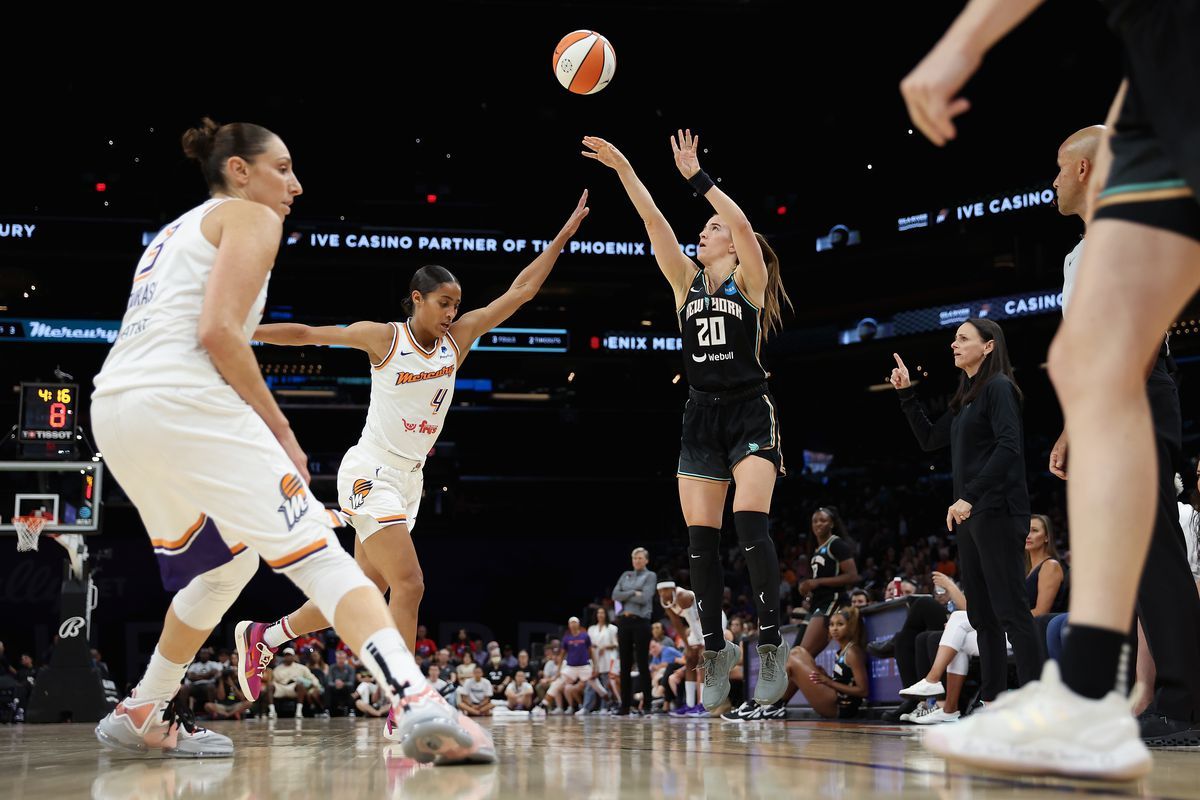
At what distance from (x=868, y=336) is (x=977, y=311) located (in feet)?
8.65

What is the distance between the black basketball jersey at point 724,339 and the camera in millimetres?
5445

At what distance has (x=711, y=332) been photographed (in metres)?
5.48

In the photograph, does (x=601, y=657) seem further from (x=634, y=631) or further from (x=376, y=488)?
(x=376, y=488)

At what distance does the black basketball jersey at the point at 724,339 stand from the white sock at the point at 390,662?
3.14m

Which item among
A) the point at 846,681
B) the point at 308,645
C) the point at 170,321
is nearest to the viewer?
the point at 170,321

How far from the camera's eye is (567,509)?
1041 inches

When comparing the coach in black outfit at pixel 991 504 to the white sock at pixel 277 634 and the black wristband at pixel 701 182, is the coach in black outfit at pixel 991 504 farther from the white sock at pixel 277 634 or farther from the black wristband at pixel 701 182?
the white sock at pixel 277 634

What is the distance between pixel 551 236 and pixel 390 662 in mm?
22413

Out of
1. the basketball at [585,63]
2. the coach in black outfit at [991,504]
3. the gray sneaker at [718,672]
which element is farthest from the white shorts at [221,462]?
the basketball at [585,63]

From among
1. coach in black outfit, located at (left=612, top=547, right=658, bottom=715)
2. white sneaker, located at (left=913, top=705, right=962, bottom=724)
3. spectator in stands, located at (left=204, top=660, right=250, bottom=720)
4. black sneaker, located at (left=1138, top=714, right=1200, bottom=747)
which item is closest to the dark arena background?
spectator in stands, located at (left=204, top=660, right=250, bottom=720)

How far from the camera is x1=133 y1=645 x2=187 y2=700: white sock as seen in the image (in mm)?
3369

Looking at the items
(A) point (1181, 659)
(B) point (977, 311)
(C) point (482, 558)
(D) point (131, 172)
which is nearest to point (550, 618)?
(C) point (482, 558)

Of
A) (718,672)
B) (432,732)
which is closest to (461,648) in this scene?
(718,672)

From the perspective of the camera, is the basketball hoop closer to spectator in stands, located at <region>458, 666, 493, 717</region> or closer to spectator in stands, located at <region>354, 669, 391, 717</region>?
spectator in stands, located at <region>354, 669, 391, 717</region>
